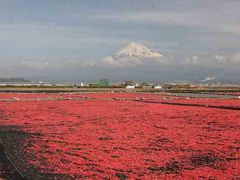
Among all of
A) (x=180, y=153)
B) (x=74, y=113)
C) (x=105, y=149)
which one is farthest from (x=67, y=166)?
(x=74, y=113)

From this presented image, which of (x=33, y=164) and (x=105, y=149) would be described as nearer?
(x=33, y=164)

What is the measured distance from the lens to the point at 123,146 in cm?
2414

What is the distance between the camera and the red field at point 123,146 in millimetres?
18156


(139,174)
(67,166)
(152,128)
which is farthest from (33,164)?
(152,128)

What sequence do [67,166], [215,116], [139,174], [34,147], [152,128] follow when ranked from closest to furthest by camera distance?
[139,174], [67,166], [34,147], [152,128], [215,116]

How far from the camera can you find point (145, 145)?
2478 centimetres

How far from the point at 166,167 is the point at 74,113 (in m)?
26.6

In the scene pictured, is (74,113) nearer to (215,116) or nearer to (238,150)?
(215,116)

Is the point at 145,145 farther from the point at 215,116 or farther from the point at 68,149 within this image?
the point at 215,116

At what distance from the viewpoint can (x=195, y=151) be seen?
2305cm

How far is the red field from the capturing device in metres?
18.2

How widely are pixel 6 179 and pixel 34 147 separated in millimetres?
7481

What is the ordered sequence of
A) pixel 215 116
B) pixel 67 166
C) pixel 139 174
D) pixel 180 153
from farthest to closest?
1. pixel 215 116
2. pixel 180 153
3. pixel 67 166
4. pixel 139 174

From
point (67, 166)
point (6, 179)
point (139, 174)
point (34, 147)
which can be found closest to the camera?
point (6, 179)
